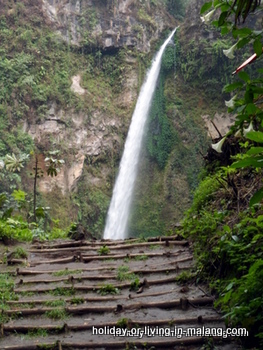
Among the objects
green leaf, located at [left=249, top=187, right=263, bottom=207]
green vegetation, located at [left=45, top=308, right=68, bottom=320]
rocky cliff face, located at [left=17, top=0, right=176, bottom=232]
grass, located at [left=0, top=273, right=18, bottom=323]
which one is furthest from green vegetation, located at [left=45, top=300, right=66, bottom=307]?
rocky cliff face, located at [left=17, top=0, right=176, bottom=232]

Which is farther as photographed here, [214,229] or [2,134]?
[2,134]

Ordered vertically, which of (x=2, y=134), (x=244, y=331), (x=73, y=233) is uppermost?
(x=2, y=134)

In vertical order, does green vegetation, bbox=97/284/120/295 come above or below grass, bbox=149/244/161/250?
below

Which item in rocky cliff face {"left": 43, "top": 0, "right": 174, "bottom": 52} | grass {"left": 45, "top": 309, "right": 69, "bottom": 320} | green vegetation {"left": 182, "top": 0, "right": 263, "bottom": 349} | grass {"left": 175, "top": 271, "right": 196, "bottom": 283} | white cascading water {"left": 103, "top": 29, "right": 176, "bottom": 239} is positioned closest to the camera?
green vegetation {"left": 182, "top": 0, "right": 263, "bottom": 349}

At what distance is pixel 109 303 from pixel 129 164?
15.7 metres

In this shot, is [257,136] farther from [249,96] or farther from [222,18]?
[222,18]

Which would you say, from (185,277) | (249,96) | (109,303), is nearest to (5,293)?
(109,303)

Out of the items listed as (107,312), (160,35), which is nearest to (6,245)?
(107,312)

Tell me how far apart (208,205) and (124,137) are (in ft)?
50.1

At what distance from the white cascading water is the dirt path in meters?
12.1

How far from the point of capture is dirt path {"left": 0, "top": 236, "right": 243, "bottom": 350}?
3.03 metres

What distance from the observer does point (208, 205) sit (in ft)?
17.1

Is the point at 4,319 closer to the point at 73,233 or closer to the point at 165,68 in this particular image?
the point at 73,233

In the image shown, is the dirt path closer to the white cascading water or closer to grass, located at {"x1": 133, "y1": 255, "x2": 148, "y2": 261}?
grass, located at {"x1": 133, "y1": 255, "x2": 148, "y2": 261}
